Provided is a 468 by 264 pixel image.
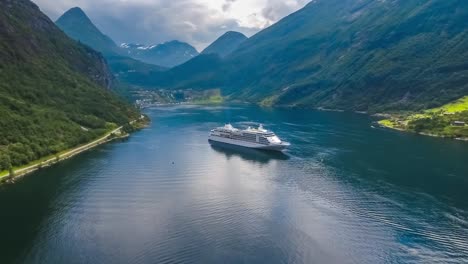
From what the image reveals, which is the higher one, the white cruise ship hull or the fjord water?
the white cruise ship hull

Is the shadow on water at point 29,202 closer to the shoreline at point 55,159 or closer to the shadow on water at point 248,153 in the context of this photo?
the shoreline at point 55,159

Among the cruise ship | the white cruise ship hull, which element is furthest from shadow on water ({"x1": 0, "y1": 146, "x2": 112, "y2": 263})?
the cruise ship

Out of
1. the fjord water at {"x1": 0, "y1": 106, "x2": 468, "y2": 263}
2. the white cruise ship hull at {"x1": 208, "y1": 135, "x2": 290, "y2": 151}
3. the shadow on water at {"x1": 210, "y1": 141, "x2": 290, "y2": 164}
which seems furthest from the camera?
the white cruise ship hull at {"x1": 208, "y1": 135, "x2": 290, "y2": 151}

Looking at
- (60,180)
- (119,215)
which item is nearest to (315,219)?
(119,215)

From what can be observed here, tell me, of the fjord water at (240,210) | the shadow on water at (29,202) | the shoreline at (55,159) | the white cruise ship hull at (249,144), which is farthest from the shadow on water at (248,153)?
the shadow on water at (29,202)

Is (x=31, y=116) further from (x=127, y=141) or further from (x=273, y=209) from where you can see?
(x=273, y=209)

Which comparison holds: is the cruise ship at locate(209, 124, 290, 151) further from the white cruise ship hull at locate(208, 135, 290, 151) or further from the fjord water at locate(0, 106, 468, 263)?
the fjord water at locate(0, 106, 468, 263)
